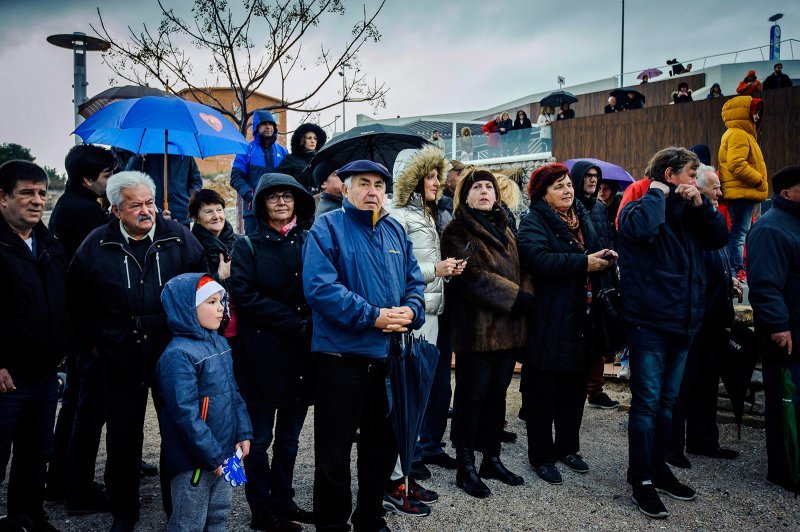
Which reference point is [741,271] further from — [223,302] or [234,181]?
[223,302]

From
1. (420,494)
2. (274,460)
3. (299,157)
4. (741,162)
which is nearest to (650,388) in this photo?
(420,494)

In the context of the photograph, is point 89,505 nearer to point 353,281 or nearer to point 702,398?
point 353,281

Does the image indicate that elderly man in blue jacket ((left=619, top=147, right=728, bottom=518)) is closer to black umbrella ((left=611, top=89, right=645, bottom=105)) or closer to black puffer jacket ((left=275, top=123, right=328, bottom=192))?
black puffer jacket ((left=275, top=123, right=328, bottom=192))

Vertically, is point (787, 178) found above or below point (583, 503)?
above

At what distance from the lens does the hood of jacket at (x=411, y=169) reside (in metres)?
4.40

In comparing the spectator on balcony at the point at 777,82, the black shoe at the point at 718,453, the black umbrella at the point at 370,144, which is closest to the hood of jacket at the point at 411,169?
the black umbrella at the point at 370,144

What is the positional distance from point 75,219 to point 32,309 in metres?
0.96

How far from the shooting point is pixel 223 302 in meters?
3.24

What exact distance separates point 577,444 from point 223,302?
2.99m

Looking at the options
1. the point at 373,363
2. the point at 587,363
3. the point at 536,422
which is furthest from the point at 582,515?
the point at 373,363

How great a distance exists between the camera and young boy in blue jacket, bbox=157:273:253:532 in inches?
115

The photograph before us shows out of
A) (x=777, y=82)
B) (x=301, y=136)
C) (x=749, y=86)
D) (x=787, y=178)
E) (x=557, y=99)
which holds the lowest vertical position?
(x=787, y=178)

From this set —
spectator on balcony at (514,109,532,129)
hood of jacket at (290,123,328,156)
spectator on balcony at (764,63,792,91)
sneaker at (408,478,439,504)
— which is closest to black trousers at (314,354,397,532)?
sneaker at (408,478,439,504)

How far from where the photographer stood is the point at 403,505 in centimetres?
387
